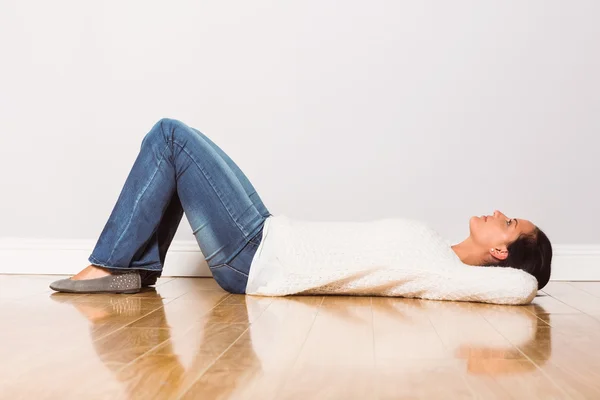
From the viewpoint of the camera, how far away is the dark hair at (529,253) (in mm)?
2502

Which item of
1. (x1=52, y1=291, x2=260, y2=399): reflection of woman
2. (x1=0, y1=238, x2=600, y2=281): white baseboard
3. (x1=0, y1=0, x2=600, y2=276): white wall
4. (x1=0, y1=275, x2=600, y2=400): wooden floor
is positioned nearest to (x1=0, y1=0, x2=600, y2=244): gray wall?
(x1=0, y1=0, x2=600, y2=276): white wall

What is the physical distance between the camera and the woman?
8.03 ft

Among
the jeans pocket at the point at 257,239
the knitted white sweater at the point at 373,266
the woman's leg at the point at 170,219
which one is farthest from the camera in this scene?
the woman's leg at the point at 170,219

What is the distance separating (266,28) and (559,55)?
1312 mm

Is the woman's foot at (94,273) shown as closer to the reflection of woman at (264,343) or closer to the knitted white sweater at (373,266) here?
the reflection of woman at (264,343)

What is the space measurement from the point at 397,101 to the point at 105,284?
1492mm

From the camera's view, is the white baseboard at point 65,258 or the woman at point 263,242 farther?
the white baseboard at point 65,258

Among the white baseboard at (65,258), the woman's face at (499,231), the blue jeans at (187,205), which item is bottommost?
the white baseboard at (65,258)

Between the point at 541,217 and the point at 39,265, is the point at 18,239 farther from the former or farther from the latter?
the point at 541,217

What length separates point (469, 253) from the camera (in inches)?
101

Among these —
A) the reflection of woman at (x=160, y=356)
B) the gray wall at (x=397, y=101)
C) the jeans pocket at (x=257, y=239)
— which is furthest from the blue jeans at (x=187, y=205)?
the gray wall at (x=397, y=101)

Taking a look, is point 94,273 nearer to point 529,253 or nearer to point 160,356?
point 160,356

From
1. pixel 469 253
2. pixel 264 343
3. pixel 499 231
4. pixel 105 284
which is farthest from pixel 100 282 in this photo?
pixel 499 231

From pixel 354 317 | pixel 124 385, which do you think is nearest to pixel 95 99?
pixel 354 317
